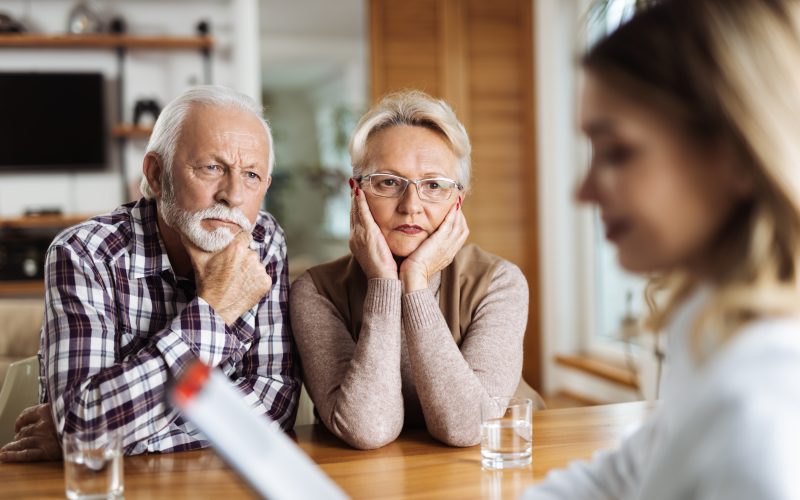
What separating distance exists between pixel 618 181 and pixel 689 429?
0.73ft

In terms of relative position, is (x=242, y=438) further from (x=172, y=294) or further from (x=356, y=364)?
(x=172, y=294)

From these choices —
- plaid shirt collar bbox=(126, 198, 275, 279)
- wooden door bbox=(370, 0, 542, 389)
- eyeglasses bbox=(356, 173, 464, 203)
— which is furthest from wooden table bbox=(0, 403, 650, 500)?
wooden door bbox=(370, 0, 542, 389)

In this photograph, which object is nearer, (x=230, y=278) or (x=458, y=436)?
(x=458, y=436)

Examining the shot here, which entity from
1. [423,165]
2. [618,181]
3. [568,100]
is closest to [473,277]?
[423,165]

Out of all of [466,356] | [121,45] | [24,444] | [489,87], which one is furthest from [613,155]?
[121,45]

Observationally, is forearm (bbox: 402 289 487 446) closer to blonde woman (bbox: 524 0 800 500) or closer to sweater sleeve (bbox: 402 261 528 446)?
sweater sleeve (bbox: 402 261 528 446)

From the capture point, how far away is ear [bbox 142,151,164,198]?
5.45ft

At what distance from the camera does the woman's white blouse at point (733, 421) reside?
558 mm

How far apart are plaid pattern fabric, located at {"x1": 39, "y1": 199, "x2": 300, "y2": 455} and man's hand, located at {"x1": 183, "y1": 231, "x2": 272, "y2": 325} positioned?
0.12ft

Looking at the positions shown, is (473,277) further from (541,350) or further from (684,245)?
(541,350)

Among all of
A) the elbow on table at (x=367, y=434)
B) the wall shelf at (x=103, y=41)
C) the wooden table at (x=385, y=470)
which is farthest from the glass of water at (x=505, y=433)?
the wall shelf at (x=103, y=41)

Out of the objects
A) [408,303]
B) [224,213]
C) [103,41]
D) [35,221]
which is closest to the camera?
[408,303]

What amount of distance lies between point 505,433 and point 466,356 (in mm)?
309

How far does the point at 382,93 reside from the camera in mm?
4461
